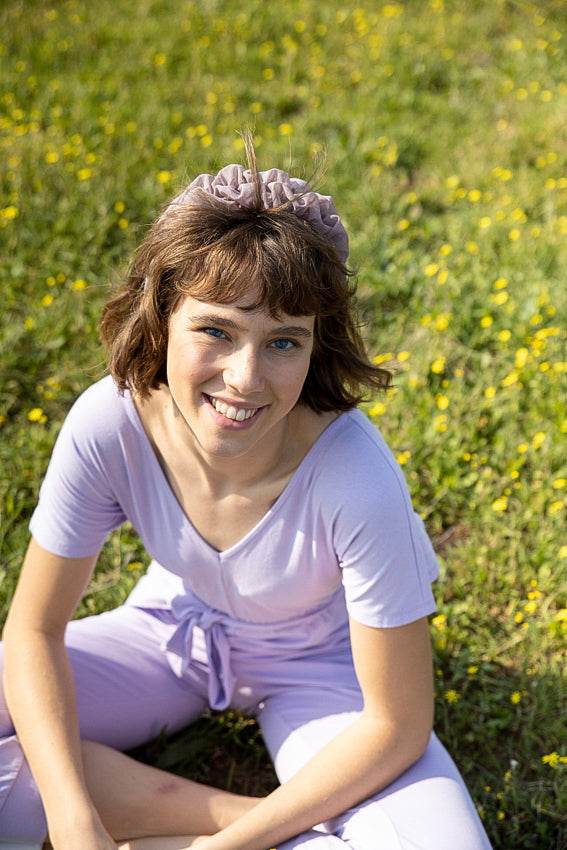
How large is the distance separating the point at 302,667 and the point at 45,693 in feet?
1.81

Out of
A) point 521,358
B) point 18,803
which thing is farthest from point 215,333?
point 521,358

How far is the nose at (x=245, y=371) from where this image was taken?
1571mm

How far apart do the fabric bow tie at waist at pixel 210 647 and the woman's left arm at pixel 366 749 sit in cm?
32

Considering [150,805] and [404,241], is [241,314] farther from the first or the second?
[404,241]

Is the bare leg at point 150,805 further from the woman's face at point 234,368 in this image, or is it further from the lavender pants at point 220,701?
the woman's face at point 234,368

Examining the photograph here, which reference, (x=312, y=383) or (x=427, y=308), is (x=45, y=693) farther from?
(x=427, y=308)

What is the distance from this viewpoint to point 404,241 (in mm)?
3666

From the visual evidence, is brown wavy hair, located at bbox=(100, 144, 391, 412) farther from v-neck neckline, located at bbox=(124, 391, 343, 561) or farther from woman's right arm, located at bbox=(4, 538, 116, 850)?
woman's right arm, located at bbox=(4, 538, 116, 850)

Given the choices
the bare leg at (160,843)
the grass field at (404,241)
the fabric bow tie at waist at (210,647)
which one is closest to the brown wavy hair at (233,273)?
the fabric bow tie at waist at (210,647)

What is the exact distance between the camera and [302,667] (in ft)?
6.67

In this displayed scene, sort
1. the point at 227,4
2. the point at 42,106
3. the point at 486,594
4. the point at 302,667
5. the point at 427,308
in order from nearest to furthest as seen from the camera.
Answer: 1. the point at 302,667
2. the point at 486,594
3. the point at 427,308
4. the point at 42,106
5. the point at 227,4

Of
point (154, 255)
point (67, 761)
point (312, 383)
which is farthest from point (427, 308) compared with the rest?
point (67, 761)

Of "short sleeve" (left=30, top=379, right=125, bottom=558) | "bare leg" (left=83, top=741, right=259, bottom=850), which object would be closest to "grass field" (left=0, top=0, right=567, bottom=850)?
"bare leg" (left=83, top=741, right=259, bottom=850)

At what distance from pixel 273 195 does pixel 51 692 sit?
1066mm
